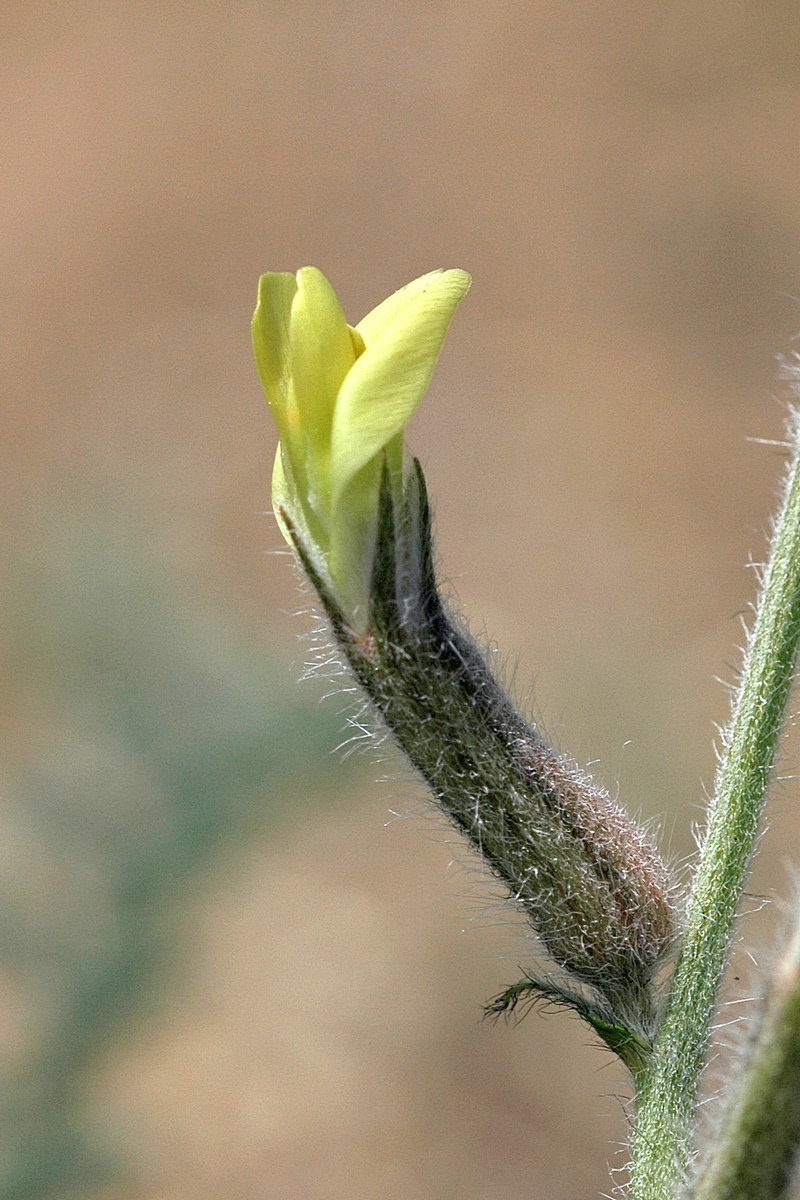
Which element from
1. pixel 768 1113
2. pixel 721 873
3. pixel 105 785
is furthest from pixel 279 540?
pixel 768 1113

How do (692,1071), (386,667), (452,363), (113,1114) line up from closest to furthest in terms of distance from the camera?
(692,1071)
(386,667)
(113,1114)
(452,363)

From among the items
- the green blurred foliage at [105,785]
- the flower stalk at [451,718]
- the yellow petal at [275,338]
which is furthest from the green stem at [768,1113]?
the green blurred foliage at [105,785]

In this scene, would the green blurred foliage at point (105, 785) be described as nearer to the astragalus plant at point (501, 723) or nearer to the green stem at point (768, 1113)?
Answer: the astragalus plant at point (501, 723)

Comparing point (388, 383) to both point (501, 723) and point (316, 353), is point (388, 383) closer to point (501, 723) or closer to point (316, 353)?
point (316, 353)

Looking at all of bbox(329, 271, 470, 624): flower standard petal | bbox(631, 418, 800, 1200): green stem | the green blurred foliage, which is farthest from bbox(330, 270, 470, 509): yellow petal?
the green blurred foliage

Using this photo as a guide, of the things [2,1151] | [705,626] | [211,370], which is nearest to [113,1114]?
[2,1151]

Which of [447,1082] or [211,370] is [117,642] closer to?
[447,1082]
